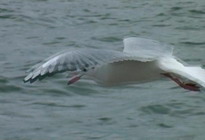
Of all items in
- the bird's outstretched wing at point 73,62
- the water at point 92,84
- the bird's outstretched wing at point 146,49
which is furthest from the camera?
the water at point 92,84

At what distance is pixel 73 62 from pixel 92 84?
8.64 feet

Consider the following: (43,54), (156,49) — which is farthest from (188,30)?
(156,49)

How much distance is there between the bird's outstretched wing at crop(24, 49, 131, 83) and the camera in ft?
14.5

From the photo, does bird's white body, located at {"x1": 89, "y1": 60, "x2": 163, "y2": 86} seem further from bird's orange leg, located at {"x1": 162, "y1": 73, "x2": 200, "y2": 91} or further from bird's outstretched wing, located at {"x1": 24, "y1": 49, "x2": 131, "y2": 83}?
bird's outstretched wing, located at {"x1": 24, "y1": 49, "x2": 131, "y2": 83}

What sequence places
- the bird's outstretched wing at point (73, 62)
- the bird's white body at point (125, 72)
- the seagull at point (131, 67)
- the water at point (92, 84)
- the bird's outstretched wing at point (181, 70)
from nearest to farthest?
1. the bird's outstretched wing at point (73, 62)
2. the seagull at point (131, 67)
3. the bird's outstretched wing at point (181, 70)
4. the bird's white body at point (125, 72)
5. the water at point (92, 84)

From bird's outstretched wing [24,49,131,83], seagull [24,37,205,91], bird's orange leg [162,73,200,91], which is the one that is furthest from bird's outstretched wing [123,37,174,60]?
bird's outstretched wing [24,49,131,83]

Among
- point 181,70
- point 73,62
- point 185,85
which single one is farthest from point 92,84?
point 73,62

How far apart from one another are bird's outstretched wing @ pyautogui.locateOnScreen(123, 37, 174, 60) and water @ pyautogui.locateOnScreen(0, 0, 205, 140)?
65 centimetres

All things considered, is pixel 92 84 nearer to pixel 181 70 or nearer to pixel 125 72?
pixel 125 72

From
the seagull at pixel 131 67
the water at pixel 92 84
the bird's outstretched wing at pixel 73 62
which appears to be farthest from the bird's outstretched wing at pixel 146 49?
the water at pixel 92 84

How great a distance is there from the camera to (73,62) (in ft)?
14.8

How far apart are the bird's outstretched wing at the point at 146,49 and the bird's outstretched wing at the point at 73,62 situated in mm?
507

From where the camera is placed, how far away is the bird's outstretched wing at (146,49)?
17.3 ft

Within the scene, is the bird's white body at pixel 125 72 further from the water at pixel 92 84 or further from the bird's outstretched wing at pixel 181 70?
the water at pixel 92 84
